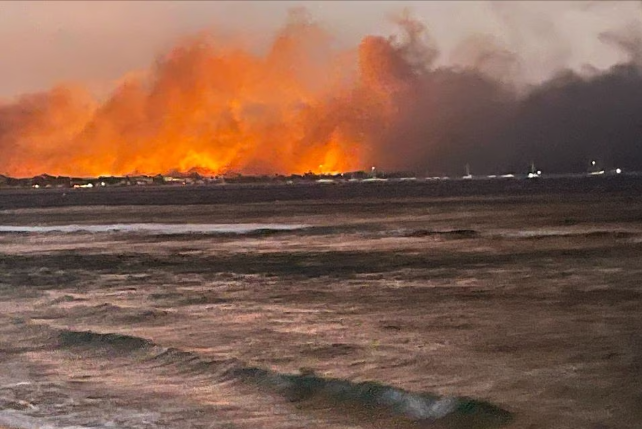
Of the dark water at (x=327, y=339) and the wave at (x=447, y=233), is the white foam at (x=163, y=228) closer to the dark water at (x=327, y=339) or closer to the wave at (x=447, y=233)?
the wave at (x=447, y=233)

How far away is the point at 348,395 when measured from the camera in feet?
45.1

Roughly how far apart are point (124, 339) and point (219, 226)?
44.9 metres

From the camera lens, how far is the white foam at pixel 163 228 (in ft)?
191

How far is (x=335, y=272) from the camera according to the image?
3181 centimetres

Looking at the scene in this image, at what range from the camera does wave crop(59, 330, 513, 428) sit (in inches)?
493

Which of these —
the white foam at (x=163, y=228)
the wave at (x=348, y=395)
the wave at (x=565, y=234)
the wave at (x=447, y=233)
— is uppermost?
the white foam at (x=163, y=228)

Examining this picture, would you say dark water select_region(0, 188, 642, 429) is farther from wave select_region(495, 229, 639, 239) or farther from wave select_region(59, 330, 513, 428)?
wave select_region(495, 229, 639, 239)

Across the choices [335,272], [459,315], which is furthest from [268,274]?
[459,315]

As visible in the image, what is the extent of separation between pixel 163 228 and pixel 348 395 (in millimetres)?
50059

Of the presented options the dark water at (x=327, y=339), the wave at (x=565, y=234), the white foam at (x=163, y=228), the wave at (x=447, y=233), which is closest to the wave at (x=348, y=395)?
the dark water at (x=327, y=339)

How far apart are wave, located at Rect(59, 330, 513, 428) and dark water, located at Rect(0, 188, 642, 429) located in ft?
0.13

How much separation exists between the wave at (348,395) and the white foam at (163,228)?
1567 inches

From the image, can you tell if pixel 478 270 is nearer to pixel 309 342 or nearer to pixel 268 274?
pixel 268 274

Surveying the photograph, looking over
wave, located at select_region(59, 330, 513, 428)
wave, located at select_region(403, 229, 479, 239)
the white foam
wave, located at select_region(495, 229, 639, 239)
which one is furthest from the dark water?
the white foam
